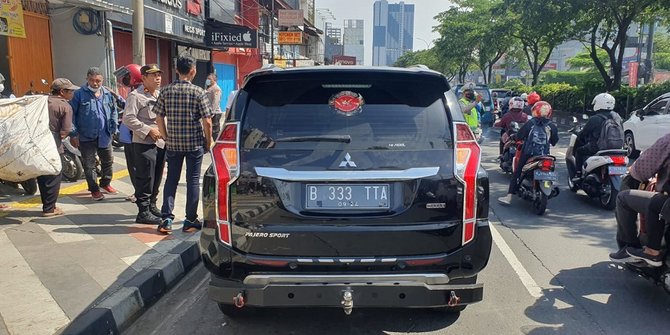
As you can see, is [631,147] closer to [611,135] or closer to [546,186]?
[611,135]

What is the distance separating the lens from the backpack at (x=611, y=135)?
7691mm

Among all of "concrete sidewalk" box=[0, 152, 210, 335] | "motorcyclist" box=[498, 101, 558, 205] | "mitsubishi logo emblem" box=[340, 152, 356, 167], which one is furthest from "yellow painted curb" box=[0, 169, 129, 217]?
"motorcyclist" box=[498, 101, 558, 205]

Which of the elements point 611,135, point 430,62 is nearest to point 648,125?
point 611,135

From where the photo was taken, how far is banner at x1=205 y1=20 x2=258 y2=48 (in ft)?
68.5

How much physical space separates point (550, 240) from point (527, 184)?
169 cm

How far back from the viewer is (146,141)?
6094 millimetres

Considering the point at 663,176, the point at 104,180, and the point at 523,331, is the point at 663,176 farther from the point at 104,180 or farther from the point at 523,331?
the point at 104,180

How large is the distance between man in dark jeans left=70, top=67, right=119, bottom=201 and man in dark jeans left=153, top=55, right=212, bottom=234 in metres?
1.88

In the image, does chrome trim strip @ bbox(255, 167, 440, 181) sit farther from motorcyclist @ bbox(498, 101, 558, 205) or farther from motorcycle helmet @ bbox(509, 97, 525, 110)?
motorcycle helmet @ bbox(509, 97, 525, 110)

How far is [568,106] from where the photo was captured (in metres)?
25.3

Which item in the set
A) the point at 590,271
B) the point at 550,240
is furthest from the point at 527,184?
the point at 590,271

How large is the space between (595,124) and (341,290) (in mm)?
6294

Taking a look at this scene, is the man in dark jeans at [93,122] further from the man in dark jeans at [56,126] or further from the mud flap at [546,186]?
the mud flap at [546,186]

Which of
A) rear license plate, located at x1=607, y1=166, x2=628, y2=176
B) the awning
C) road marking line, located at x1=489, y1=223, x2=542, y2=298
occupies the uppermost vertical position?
the awning
